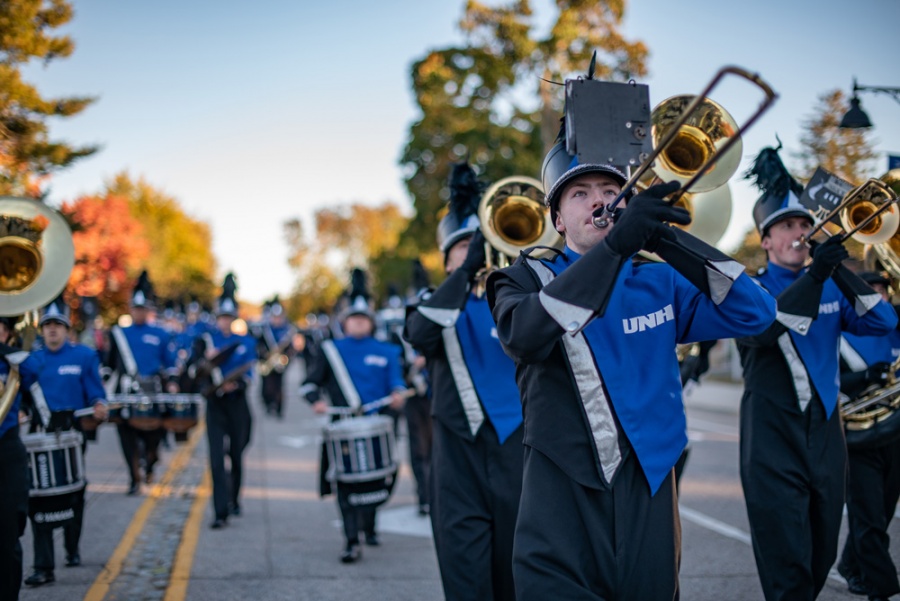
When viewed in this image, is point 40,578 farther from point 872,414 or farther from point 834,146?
point 834,146

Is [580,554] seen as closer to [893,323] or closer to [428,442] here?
[893,323]

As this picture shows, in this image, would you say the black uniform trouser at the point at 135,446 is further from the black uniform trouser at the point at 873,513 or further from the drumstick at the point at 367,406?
the black uniform trouser at the point at 873,513

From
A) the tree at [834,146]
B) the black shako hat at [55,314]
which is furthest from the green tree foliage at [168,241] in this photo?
the black shako hat at [55,314]

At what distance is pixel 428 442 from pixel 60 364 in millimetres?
4130

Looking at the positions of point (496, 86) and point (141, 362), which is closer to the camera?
point (141, 362)

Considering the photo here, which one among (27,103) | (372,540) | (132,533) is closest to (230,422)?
(132,533)

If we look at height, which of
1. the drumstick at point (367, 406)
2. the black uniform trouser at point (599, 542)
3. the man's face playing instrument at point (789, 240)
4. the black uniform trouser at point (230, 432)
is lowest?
the black uniform trouser at point (230, 432)

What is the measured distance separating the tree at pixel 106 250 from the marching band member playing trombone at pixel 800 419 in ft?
95.7

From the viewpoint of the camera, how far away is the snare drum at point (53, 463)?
651 cm

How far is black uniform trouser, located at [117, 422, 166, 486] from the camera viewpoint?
407 inches

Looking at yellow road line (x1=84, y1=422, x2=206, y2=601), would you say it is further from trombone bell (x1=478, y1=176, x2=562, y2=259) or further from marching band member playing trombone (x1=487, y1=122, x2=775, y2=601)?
marching band member playing trombone (x1=487, y1=122, x2=775, y2=601)

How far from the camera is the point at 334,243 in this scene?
68.9 m

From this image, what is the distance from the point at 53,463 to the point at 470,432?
365 centimetres

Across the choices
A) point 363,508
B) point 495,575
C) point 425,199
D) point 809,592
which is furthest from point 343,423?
point 425,199
